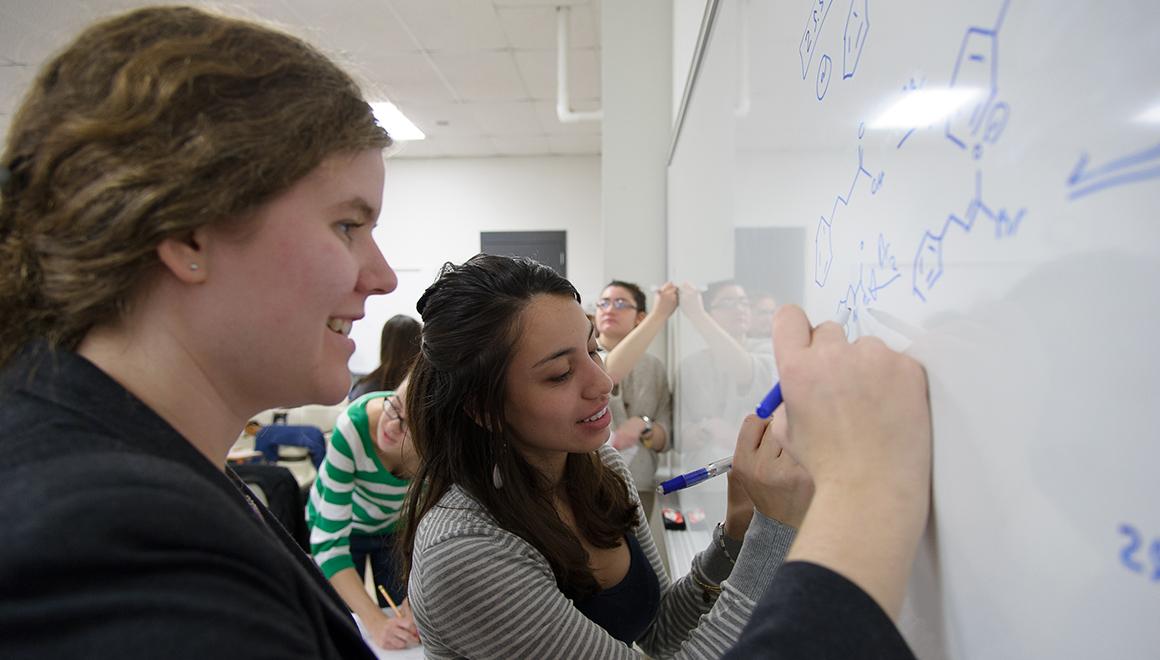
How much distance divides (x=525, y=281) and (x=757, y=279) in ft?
1.17

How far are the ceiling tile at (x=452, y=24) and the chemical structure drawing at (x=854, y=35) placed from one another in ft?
9.81

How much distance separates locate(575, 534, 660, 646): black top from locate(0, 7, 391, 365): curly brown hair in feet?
2.35

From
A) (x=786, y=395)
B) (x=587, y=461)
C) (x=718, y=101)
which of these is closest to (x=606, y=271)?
(x=718, y=101)

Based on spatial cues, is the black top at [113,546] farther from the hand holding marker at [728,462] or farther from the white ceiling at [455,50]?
the white ceiling at [455,50]

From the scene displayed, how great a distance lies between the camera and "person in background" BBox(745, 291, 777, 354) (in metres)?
0.90

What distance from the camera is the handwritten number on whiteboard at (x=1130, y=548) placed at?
0.26m

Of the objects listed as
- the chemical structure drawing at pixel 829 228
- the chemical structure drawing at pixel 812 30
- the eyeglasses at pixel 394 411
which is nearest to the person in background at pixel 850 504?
the chemical structure drawing at pixel 829 228

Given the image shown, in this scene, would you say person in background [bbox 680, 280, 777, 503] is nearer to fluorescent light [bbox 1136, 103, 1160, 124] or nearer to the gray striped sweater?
the gray striped sweater

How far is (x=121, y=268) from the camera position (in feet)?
1.45

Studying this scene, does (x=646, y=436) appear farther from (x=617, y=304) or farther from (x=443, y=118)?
(x=443, y=118)

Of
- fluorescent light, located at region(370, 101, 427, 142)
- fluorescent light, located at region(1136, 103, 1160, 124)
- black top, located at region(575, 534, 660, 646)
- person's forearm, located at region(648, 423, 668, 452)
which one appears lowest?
person's forearm, located at region(648, 423, 668, 452)

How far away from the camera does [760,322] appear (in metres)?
0.97

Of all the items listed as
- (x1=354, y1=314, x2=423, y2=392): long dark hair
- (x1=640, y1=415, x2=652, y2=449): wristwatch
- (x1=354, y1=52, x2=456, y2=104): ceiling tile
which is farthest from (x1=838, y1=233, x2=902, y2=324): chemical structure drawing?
(x1=354, y1=52, x2=456, y2=104): ceiling tile

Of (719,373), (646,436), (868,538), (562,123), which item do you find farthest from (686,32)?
(562,123)
